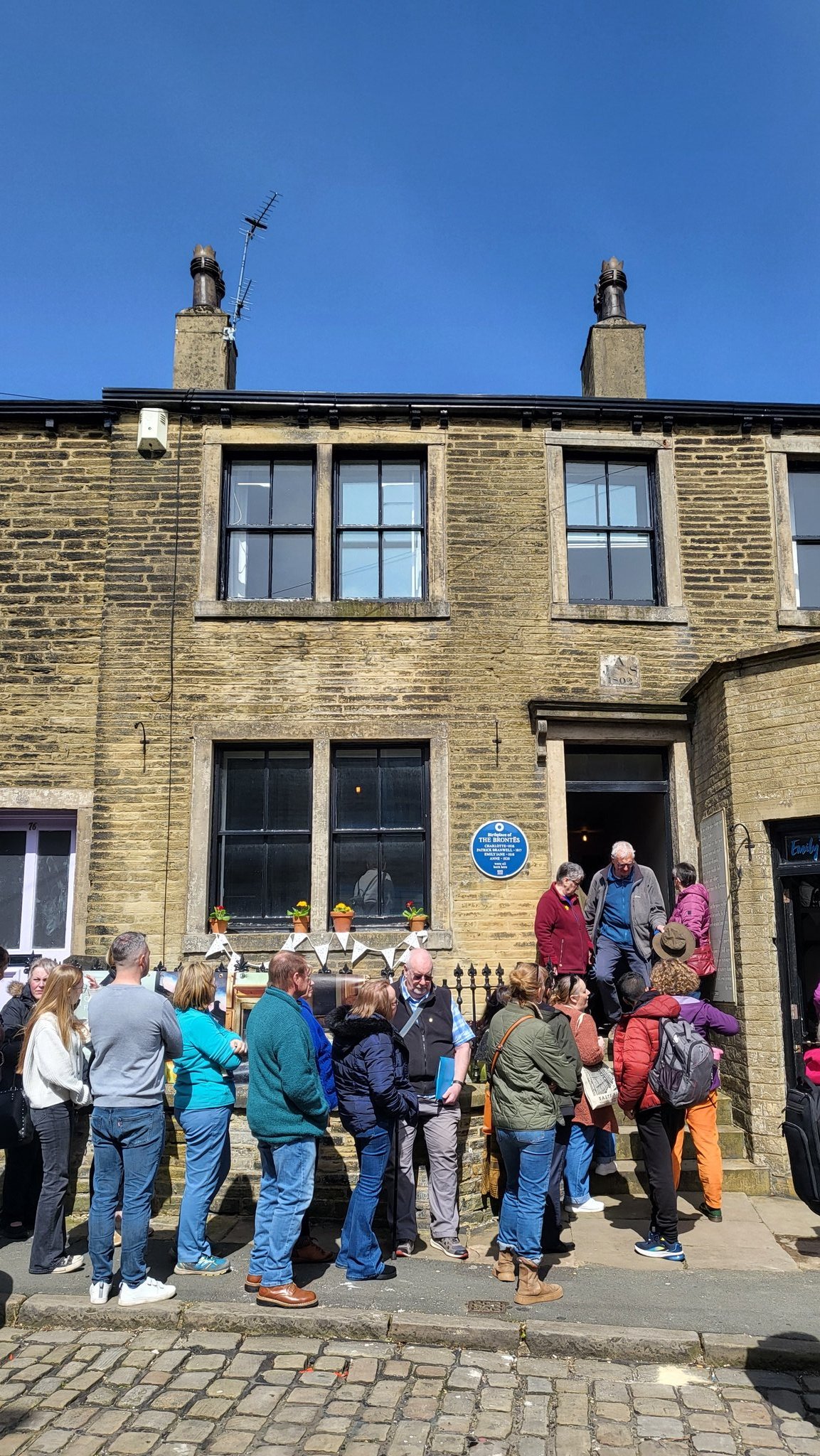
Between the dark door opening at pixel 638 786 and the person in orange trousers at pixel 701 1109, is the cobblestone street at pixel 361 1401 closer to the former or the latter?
the person in orange trousers at pixel 701 1109

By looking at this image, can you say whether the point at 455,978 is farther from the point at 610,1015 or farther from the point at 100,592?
the point at 100,592

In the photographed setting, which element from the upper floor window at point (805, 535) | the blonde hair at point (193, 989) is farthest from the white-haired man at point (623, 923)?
the blonde hair at point (193, 989)

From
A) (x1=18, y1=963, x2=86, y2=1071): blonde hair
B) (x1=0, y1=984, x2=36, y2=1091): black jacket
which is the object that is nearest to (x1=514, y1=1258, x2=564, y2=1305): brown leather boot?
(x1=18, y1=963, x2=86, y2=1071): blonde hair

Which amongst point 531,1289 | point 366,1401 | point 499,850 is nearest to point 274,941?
point 499,850

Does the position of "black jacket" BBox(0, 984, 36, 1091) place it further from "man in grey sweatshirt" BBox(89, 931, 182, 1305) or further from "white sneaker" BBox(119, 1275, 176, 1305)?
"white sneaker" BBox(119, 1275, 176, 1305)

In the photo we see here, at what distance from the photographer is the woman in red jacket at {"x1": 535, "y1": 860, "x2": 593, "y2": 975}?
9.03 meters

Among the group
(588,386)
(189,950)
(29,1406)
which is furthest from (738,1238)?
(588,386)

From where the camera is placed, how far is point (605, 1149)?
306 inches

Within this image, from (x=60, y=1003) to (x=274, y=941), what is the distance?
3834mm

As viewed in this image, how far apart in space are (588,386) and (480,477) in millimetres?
2271

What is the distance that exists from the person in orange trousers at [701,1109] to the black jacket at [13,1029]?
4094 mm

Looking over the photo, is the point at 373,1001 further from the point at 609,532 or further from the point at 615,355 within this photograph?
the point at 615,355

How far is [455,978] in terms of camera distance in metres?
9.74

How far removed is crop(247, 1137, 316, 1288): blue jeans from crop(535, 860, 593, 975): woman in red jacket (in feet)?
12.3
